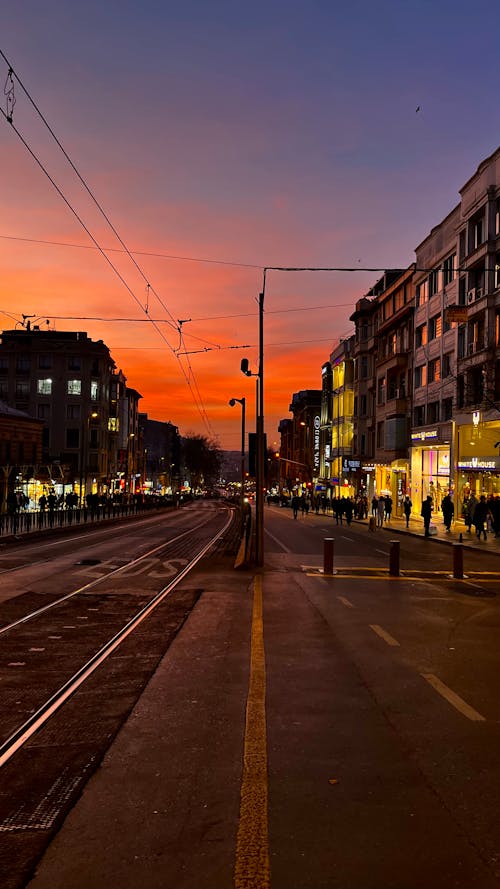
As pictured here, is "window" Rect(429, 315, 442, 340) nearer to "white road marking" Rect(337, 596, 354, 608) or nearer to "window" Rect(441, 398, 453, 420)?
"window" Rect(441, 398, 453, 420)

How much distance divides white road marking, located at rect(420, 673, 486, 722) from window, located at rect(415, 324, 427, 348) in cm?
4286

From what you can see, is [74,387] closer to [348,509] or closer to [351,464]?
[351,464]

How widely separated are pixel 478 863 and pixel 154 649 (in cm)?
621

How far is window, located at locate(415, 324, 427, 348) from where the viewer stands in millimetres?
49037

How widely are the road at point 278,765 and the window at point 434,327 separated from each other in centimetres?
3706

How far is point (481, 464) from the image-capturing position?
3694 centimetres

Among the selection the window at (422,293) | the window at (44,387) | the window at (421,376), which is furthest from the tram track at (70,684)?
the window at (44,387)

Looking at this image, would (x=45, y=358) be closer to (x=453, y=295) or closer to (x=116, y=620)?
(x=453, y=295)

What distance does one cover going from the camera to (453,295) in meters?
42.9

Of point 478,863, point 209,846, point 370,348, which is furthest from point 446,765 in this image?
point 370,348

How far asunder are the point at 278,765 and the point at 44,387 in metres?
90.9

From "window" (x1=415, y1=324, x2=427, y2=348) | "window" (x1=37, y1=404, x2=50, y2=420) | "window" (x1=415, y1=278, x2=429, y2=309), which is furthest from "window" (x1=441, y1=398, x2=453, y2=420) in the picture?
"window" (x1=37, y1=404, x2=50, y2=420)

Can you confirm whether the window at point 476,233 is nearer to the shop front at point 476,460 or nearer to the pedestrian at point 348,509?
the shop front at point 476,460

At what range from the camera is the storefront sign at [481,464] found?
35.3 m
